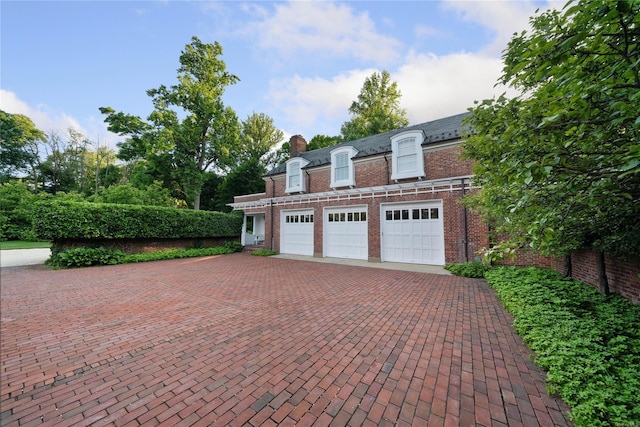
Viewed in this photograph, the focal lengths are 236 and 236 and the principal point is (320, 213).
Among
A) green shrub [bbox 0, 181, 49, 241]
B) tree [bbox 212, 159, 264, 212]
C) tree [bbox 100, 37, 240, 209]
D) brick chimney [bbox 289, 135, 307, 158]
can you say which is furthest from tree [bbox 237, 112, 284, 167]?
green shrub [bbox 0, 181, 49, 241]

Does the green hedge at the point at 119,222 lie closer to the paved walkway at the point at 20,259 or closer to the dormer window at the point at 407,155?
the paved walkway at the point at 20,259

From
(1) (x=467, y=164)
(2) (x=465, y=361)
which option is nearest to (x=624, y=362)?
(2) (x=465, y=361)

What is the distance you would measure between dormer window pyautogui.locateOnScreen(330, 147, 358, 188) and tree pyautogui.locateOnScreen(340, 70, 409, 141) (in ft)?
41.7

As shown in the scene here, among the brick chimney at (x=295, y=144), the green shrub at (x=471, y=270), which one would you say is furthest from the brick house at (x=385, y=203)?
the brick chimney at (x=295, y=144)

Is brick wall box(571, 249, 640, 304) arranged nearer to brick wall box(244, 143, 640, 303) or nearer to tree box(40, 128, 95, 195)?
brick wall box(244, 143, 640, 303)

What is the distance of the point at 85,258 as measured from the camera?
948 cm

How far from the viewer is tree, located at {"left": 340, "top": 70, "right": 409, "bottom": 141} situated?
2417 centimetres

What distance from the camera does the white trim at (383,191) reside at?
913 centimetres

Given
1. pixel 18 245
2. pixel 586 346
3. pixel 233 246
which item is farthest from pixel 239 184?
pixel 586 346

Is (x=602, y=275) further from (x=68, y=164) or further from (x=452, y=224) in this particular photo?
(x=68, y=164)

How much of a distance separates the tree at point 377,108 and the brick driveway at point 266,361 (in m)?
21.6

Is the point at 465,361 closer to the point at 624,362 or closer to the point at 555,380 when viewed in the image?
the point at 555,380

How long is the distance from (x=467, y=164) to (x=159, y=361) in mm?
10495

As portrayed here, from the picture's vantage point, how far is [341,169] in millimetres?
12320
